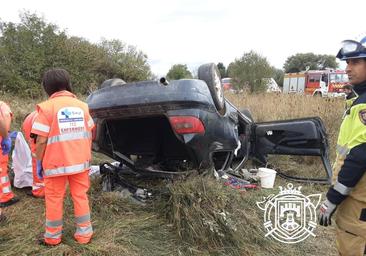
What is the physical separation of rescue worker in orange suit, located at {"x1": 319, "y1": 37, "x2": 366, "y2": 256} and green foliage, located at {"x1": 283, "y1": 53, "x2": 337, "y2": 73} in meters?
53.4

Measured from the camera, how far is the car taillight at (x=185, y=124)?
309cm

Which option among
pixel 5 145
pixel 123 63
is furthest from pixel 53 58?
pixel 5 145

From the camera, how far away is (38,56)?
11711 mm

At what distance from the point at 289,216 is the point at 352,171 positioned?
5.78 ft

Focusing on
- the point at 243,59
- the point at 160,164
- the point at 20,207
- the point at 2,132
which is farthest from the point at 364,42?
the point at 243,59

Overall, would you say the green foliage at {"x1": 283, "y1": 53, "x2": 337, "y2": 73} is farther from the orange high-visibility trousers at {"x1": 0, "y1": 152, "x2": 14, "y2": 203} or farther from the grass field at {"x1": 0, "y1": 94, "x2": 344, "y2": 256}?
the orange high-visibility trousers at {"x1": 0, "y1": 152, "x2": 14, "y2": 203}

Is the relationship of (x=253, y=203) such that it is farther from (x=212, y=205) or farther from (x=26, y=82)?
(x=26, y=82)

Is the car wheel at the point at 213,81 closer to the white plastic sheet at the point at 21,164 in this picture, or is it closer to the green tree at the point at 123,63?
the white plastic sheet at the point at 21,164

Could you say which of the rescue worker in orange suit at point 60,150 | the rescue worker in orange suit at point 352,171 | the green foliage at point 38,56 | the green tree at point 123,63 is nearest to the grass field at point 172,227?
the rescue worker in orange suit at point 60,150

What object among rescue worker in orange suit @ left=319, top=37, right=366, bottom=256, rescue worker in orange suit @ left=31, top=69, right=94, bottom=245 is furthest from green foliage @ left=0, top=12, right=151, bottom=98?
rescue worker in orange suit @ left=319, top=37, right=366, bottom=256

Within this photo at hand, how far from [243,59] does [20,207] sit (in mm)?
23052

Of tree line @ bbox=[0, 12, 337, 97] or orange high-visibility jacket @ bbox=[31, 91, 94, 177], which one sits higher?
tree line @ bbox=[0, 12, 337, 97]

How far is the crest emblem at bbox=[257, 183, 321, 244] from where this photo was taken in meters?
3.32

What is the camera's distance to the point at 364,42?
2166 millimetres
